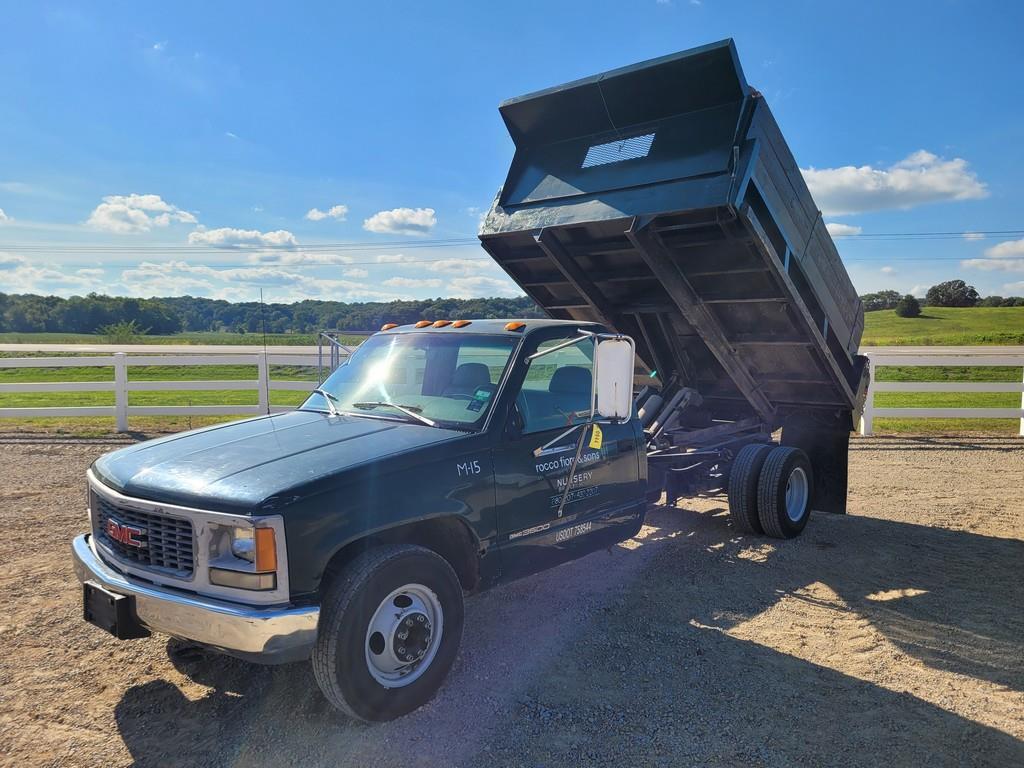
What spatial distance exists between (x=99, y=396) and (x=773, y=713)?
21.3m

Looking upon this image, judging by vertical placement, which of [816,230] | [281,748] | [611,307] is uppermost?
[816,230]

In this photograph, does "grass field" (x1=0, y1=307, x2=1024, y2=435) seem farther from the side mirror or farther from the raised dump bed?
the raised dump bed

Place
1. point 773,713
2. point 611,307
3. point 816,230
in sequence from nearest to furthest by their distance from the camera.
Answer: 1. point 773,713
2. point 816,230
3. point 611,307

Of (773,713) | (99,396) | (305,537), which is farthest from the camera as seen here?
(99,396)

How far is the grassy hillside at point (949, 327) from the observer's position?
44719 millimetres

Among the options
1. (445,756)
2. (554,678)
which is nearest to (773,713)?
(554,678)

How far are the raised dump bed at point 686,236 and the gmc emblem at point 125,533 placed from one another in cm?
390

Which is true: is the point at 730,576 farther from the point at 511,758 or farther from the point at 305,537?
the point at 305,537

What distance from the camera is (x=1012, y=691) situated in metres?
4.02

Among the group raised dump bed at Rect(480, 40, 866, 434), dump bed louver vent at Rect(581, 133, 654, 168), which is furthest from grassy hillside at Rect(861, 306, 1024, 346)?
dump bed louver vent at Rect(581, 133, 654, 168)

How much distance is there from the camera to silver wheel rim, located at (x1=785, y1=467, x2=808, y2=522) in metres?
7.16

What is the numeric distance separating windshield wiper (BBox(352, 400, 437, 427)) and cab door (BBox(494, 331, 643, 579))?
0.45m

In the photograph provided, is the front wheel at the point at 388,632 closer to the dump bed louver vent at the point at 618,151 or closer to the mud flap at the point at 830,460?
the dump bed louver vent at the point at 618,151

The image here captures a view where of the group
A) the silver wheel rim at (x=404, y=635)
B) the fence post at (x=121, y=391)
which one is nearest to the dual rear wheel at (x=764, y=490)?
the silver wheel rim at (x=404, y=635)
